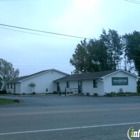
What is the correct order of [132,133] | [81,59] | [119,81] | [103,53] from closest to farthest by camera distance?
1. [132,133]
2. [119,81]
3. [103,53]
4. [81,59]

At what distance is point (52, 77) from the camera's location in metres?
54.0

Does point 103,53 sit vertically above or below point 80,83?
above

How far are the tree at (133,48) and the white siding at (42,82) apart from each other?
18813 mm

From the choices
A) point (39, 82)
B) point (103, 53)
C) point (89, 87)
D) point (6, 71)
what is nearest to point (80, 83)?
point (89, 87)

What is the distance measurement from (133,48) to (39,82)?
78.4ft

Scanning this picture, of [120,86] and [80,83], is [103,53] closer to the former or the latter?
[80,83]

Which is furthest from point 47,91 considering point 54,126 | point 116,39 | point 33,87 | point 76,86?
point 54,126

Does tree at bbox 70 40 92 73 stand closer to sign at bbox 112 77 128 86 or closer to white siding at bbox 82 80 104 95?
white siding at bbox 82 80 104 95

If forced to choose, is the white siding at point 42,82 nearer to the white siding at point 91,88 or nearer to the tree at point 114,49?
the white siding at point 91,88

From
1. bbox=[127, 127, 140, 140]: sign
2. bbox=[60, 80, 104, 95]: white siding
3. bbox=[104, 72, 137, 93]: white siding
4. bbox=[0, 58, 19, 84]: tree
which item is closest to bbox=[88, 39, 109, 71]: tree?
bbox=[60, 80, 104, 95]: white siding

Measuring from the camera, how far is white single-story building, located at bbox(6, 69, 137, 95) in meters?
40.8

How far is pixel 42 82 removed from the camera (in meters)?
52.6

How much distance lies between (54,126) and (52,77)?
144 ft

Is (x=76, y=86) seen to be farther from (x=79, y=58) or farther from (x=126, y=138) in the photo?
(x=126, y=138)
